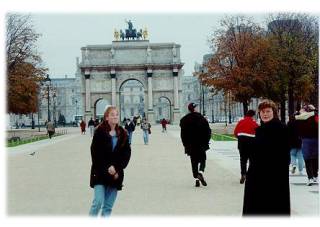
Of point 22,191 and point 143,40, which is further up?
point 143,40

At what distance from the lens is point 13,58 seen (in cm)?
4675

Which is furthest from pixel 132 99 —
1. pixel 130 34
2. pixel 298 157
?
pixel 298 157

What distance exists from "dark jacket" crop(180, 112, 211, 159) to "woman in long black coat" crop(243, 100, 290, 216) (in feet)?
20.2

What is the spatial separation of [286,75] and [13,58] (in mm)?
20115

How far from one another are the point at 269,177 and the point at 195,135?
6.40 meters

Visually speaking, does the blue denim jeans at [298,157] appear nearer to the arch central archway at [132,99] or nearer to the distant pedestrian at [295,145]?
the distant pedestrian at [295,145]

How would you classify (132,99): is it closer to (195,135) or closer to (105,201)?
(195,135)

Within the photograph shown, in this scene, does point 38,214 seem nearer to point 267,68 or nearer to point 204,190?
point 204,190

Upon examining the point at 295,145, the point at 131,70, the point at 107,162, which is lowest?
the point at 295,145

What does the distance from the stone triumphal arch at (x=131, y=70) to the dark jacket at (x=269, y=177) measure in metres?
84.0

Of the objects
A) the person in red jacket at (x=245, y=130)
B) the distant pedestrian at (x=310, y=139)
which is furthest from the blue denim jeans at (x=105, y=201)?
the distant pedestrian at (x=310, y=139)

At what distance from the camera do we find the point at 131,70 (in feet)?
310
